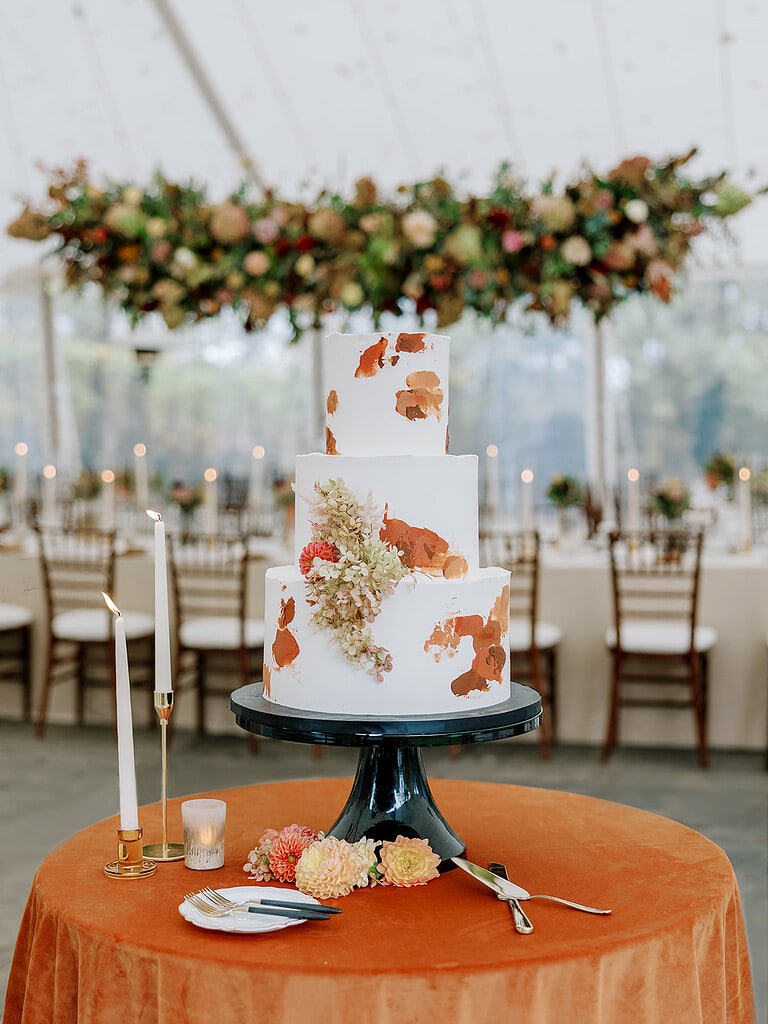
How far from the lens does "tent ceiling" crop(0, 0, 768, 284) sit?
7047mm

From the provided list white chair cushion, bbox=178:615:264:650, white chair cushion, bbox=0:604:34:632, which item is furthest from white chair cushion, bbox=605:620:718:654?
white chair cushion, bbox=0:604:34:632

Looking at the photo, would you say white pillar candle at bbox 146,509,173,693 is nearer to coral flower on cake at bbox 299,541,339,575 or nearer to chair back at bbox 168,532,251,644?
coral flower on cake at bbox 299,541,339,575

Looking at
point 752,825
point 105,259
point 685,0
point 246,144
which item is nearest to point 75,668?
point 105,259

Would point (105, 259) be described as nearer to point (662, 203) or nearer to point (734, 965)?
point (662, 203)

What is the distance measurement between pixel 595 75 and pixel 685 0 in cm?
83

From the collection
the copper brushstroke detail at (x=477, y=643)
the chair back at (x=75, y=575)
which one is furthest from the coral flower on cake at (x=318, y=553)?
the chair back at (x=75, y=575)

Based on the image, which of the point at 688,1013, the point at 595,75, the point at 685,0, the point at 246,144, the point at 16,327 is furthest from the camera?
the point at 16,327

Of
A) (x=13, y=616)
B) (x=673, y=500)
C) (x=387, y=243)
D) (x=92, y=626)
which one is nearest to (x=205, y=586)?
(x=92, y=626)

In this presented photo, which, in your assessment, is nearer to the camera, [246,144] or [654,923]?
[654,923]

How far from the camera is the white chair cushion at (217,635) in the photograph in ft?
18.0

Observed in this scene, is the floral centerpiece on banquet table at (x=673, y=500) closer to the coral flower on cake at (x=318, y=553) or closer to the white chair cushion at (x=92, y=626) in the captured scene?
the white chair cushion at (x=92, y=626)

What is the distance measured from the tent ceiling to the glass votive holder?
5347mm

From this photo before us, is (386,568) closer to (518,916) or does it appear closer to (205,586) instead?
(518,916)

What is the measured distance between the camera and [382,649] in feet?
6.36
